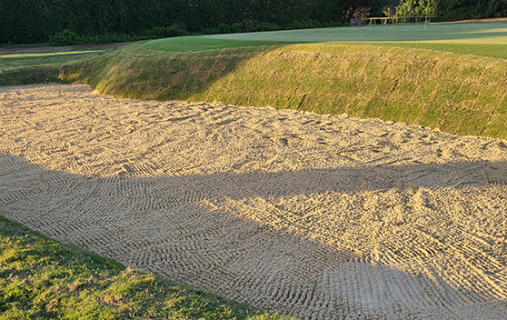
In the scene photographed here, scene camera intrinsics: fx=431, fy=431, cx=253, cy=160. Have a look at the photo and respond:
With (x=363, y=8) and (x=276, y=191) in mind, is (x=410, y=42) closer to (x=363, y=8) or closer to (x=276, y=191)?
(x=276, y=191)

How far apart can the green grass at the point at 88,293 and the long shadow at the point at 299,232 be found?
0.49 meters

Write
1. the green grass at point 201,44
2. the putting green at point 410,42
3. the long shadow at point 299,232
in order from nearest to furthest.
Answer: the long shadow at point 299,232
the putting green at point 410,42
the green grass at point 201,44

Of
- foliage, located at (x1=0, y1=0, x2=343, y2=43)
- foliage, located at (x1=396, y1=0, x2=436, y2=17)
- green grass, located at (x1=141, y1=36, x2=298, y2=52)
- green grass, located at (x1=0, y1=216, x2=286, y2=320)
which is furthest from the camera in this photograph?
foliage, located at (x1=396, y1=0, x2=436, y2=17)

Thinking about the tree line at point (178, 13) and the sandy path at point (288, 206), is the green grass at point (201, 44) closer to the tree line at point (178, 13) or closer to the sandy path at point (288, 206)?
the sandy path at point (288, 206)

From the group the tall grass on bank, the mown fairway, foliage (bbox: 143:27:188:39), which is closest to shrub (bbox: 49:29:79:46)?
foliage (bbox: 143:27:188:39)

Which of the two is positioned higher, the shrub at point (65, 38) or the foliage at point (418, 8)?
the foliage at point (418, 8)

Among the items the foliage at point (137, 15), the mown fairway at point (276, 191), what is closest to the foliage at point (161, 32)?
the foliage at point (137, 15)

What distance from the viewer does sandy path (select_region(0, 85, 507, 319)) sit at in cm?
328

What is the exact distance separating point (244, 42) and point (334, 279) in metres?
9.18

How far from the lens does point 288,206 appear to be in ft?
15.1

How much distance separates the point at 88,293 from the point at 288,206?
7.86ft

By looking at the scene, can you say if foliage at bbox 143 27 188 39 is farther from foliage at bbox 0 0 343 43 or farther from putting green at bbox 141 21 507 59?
putting green at bbox 141 21 507 59

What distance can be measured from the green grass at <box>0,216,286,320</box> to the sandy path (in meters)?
0.50

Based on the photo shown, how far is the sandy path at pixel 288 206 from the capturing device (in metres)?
3.28
